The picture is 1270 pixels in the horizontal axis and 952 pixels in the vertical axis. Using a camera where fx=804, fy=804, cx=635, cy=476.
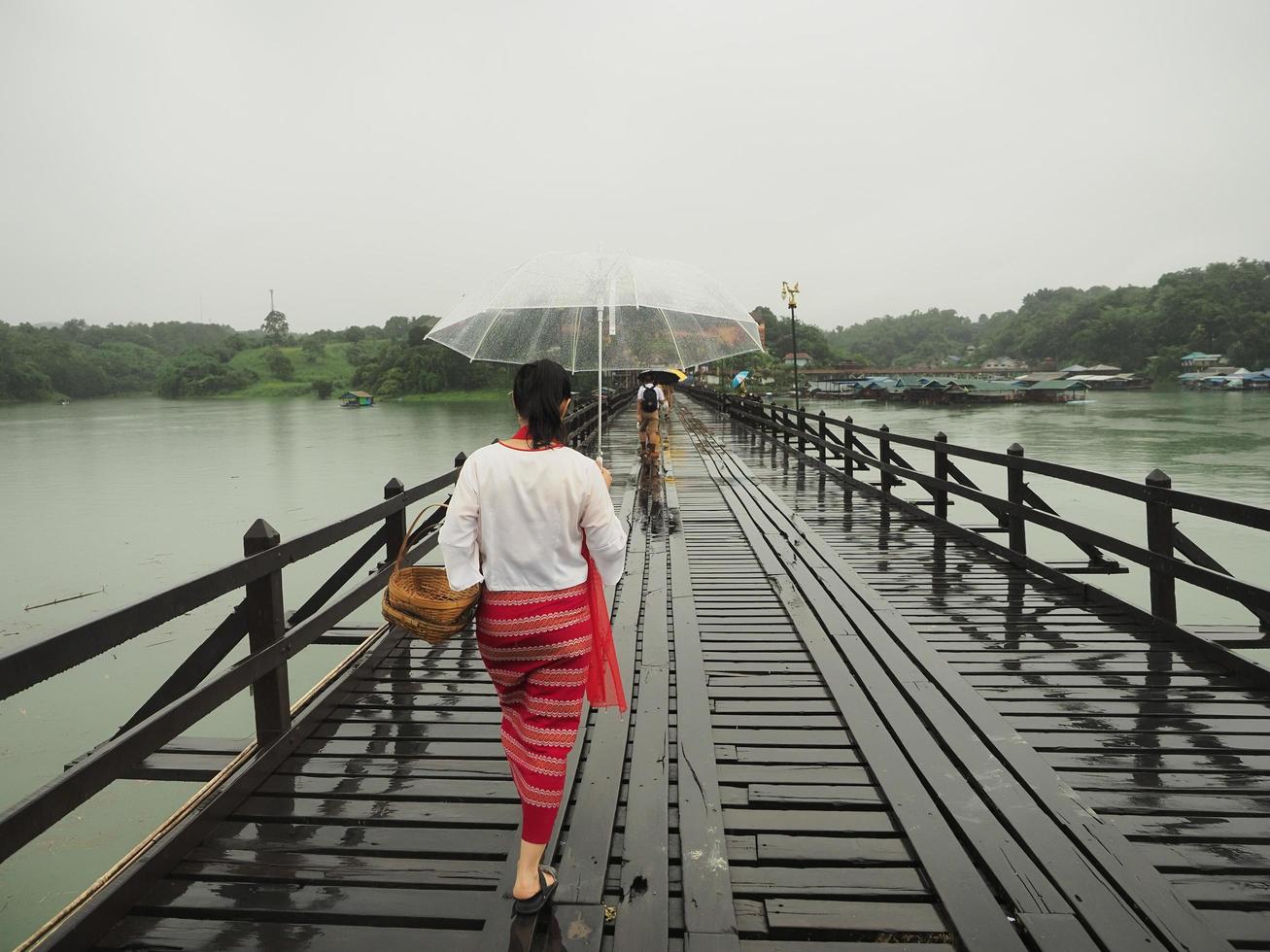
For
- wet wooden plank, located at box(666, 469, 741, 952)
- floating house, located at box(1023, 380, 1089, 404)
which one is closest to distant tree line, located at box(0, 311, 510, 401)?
floating house, located at box(1023, 380, 1089, 404)

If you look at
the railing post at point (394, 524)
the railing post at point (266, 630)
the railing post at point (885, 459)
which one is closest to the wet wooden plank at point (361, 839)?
the railing post at point (266, 630)

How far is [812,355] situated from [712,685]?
4390 inches

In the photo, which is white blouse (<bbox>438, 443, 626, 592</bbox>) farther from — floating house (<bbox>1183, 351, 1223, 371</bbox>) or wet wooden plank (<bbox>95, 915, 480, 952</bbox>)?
floating house (<bbox>1183, 351, 1223, 371</bbox>)

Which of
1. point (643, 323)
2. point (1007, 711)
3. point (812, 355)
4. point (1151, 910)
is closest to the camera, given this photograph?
point (1151, 910)

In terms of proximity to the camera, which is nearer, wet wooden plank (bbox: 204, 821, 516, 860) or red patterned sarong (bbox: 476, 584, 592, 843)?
red patterned sarong (bbox: 476, 584, 592, 843)

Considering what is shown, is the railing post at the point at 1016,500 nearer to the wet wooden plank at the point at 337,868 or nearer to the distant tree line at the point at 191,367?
the wet wooden plank at the point at 337,868

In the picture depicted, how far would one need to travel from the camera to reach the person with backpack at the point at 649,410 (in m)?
10.5

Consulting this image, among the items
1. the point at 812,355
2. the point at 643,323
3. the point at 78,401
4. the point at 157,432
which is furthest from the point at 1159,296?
the point at 78,401

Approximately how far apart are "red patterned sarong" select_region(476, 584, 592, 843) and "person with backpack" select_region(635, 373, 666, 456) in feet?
27.0

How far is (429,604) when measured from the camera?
Answer: 7.82 ft

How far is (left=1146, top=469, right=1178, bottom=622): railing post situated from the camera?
438 centimetres

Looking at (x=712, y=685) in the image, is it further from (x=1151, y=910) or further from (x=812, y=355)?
(x=812, y=355)

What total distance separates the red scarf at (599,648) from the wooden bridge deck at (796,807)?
0.51 m

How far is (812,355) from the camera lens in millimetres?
111438
